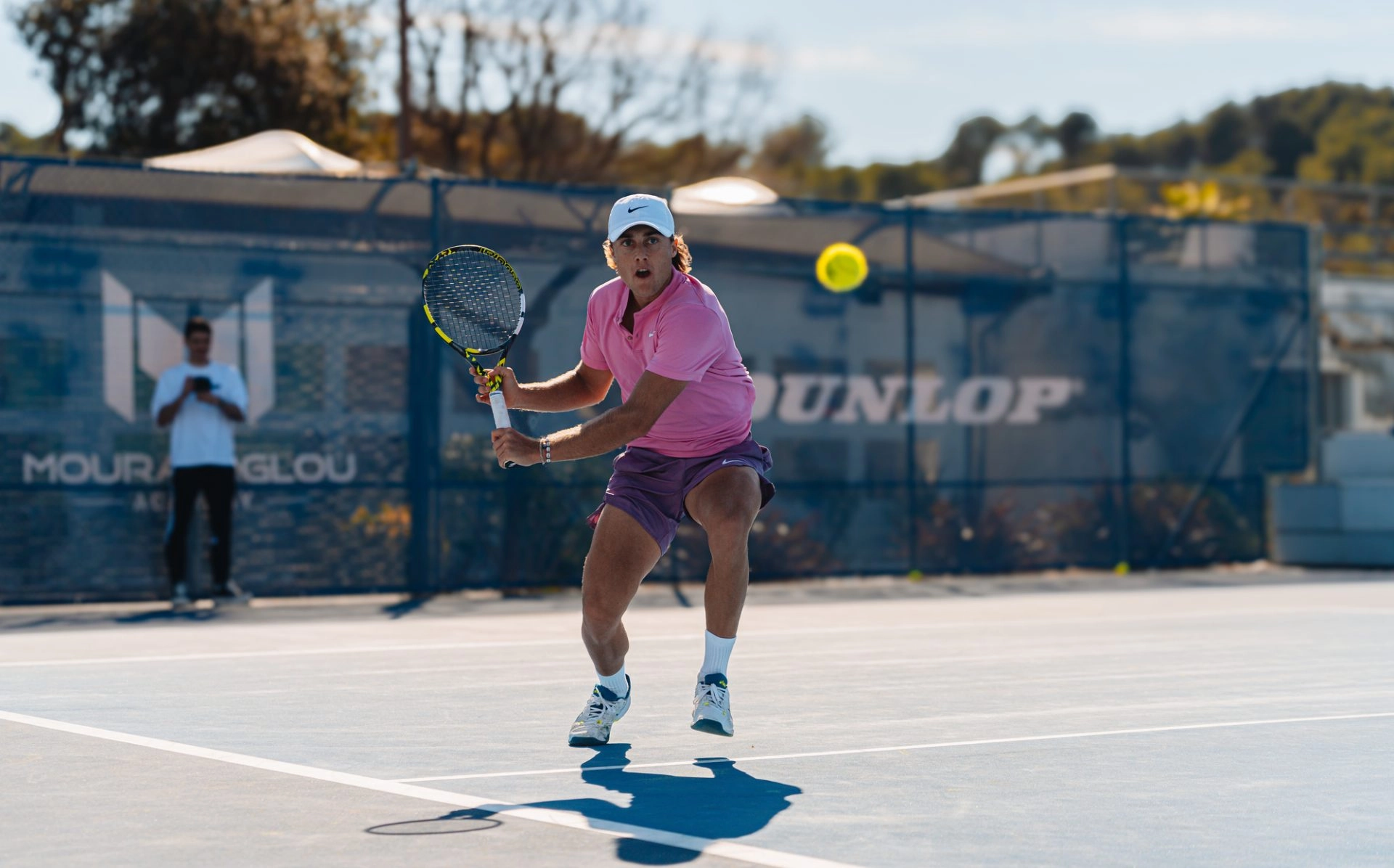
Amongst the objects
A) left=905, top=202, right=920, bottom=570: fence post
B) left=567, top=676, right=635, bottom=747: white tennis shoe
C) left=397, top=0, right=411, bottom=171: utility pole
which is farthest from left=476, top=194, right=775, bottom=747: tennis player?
left=397, top=0, right=411, bottom=171: utility pole

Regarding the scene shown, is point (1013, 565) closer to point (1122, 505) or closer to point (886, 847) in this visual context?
point (1122, 505)

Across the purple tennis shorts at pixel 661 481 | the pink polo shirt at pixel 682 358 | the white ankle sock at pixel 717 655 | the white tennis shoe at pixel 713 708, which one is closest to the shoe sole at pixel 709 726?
the white tennis shoe at pixel 713 708

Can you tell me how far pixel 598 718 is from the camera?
6078mm

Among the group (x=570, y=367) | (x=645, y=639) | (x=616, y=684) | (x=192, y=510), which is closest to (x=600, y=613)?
(x=616, y=684)

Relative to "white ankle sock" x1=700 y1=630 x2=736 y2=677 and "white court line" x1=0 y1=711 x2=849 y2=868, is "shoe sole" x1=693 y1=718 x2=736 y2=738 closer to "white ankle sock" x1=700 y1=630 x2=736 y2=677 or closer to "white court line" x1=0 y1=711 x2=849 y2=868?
"white ankle sock" x1=700 y1=630 x2=736 y2=677

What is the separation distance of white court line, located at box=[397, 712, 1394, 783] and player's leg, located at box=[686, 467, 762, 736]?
1.01 feet

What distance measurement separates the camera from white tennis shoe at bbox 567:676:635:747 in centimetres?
604

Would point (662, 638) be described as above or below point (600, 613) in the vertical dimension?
below

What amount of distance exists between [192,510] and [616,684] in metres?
6.30

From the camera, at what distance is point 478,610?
1198 centimetres

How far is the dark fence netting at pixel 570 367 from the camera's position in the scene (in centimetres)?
1170

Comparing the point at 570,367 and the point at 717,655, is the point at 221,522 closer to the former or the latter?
the point at 570,367

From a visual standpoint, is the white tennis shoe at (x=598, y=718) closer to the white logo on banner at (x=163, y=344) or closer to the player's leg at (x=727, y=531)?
the player's leg at (x=727, y=531)

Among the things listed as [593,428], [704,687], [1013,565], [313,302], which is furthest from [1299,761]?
[1013,565]
